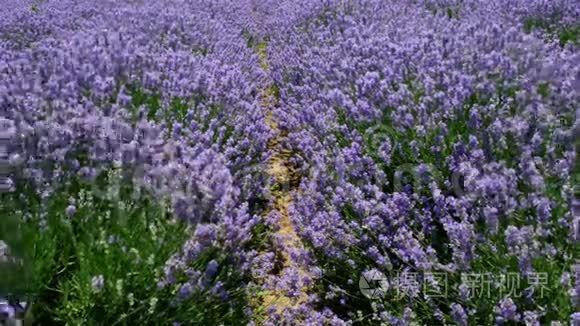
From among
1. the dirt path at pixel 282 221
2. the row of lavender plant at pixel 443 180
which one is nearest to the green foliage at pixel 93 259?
the dirt path at pixel 282 221

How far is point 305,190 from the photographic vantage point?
3189 mm

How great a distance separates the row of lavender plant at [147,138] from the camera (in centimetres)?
237

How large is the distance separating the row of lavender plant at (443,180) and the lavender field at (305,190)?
0.04 ft

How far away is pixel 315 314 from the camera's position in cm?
259

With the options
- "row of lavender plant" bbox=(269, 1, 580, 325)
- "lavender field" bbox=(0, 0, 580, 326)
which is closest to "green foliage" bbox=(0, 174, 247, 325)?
"lavender field" bbox=(0, 0, 580, 326)

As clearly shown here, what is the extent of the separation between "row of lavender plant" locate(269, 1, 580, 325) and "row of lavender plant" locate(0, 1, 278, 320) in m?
0.38

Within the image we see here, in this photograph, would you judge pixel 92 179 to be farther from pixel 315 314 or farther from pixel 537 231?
pixel 537 231

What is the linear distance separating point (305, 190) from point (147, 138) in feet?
2.78

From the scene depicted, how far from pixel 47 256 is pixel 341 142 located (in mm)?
1700

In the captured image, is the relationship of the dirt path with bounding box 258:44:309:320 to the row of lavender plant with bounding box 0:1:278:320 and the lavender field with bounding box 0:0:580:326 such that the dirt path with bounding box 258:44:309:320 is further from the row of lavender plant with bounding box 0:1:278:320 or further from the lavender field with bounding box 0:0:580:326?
the row of lavender plant with bounding box 0:1:278:320

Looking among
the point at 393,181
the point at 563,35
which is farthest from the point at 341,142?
the point at 563,35

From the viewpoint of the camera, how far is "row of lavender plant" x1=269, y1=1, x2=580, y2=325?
2123mm

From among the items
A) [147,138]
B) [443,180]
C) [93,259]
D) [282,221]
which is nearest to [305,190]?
[282,221]

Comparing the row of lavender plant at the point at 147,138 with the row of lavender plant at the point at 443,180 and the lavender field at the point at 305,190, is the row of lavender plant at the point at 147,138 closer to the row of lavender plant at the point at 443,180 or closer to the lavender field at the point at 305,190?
the lavender field at the point at 305,190
